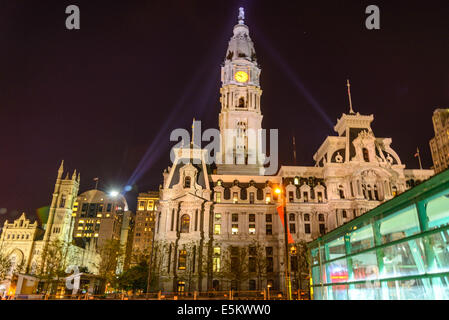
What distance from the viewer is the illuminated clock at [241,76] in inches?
3570

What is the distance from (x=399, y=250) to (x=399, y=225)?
3.21ft

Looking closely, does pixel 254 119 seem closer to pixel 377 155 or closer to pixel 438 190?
pixel 377 155

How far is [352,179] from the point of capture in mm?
59156

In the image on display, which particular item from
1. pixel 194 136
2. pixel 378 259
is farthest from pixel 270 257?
pixel 378 259

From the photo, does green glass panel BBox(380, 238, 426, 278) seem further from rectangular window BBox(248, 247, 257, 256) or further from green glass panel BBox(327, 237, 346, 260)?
rectangular window BBox(248, 247, 257, 256)

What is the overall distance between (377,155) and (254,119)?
33428 mm

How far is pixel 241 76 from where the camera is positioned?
9100 cm

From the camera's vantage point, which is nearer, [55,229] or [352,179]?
[352,179]

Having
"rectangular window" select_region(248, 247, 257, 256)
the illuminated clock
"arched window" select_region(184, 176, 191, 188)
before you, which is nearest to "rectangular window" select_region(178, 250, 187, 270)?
"rectangular window" select_region(248, 247, 257, 256)

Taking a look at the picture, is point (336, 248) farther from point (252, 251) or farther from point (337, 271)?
point (252, 251)

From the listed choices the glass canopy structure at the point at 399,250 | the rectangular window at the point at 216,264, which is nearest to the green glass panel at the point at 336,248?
the glass canopy structure at the point at 399,250

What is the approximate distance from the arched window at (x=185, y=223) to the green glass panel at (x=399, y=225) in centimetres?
4761

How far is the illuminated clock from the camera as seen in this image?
9069 centimetres
